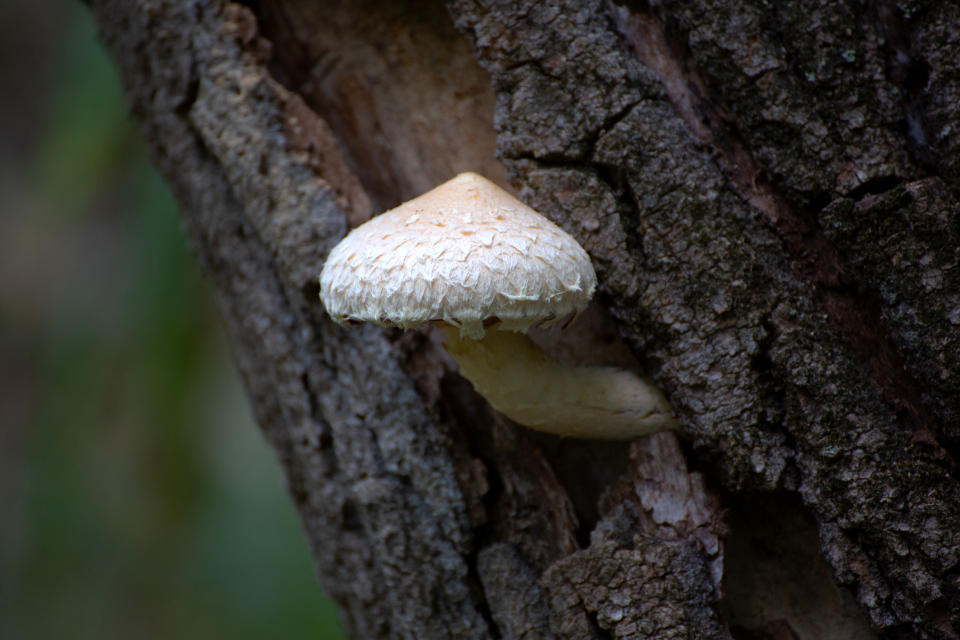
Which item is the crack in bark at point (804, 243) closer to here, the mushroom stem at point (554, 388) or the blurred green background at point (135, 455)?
the mushroom stem at point (554, 388)

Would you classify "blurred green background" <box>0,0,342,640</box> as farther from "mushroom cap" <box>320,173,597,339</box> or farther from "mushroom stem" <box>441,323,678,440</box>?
"mushroom cap" <box>320,173,597,339</box>

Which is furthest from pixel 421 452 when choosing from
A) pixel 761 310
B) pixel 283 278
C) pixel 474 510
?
pixel 761 310

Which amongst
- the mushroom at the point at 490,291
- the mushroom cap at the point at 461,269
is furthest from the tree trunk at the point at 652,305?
the mushroom cap at the point at 461,269

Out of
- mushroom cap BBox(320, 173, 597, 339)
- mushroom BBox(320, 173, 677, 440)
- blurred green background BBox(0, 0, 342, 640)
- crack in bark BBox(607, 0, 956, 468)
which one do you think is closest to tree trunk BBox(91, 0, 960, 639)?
crack in bark BBox(607, 0, 956, 468)

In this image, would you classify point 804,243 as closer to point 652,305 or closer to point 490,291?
point 652,305

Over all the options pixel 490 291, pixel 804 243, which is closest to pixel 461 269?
pixel 490 291

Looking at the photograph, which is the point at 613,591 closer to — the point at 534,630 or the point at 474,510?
the point at 534,630
